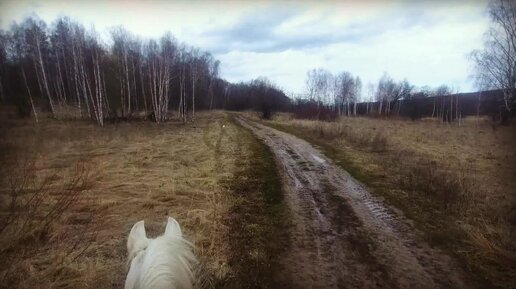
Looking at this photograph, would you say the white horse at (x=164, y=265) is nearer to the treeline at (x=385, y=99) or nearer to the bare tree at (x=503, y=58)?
the bare tree at (x=503, y=58)

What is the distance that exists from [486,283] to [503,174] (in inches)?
286

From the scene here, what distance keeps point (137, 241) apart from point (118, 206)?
4496 millimetres

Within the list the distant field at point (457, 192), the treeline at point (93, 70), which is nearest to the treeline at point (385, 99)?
the treeline at point (93, 70)

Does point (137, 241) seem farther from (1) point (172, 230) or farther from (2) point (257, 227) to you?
(2) point (257, 227)

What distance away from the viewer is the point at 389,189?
7.61 meters

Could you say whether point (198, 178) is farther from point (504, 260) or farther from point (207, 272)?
point (504, 260)

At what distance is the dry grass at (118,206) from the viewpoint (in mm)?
4133

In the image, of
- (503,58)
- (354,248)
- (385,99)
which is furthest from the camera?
(385,99)

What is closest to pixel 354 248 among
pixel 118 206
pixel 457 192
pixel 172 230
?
pixel 172 230

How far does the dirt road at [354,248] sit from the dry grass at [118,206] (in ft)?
3.71

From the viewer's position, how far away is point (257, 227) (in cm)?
547

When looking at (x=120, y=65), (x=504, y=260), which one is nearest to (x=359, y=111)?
(x=120, y=65)

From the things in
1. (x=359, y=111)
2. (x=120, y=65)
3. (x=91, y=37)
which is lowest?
(x=359, y=111)

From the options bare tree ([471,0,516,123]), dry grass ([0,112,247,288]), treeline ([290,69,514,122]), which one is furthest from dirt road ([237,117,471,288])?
treeline ([290,69,514,122])
